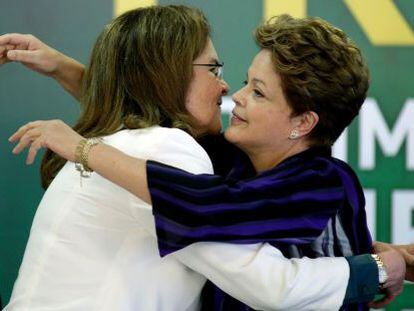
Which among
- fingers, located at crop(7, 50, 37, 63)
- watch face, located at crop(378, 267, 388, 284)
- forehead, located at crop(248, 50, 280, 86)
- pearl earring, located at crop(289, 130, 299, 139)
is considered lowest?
watch face, located at crop(378, 267, 388, 284)

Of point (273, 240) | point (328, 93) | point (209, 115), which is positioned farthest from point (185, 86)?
point (273, 240)

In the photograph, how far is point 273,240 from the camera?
5.23 ft

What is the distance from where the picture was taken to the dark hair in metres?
1.82

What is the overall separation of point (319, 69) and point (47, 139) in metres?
0.56

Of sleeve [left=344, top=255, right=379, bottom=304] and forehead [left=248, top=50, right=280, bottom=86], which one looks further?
forehead [left=248, top=50, right=280, bottom=86]

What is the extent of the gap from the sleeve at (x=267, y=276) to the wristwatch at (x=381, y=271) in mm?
110

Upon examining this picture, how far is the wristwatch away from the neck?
272 mm

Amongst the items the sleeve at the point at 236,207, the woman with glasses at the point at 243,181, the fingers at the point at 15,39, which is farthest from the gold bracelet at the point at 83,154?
the fingers at the point at 15,39

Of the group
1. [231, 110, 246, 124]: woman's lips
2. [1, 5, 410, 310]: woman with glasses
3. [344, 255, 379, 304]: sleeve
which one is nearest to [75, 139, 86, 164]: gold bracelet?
[1, 5, 410, 310]: woman with glasses

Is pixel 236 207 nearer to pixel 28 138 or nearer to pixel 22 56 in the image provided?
pixel 28 138

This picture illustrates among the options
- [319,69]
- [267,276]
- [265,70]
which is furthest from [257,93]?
[267,276]

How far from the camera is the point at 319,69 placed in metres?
1.68

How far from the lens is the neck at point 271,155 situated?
1.79m

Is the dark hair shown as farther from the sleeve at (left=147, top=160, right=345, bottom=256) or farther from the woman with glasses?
the sleeve at (left=147, top=160, right=345, bottom=256)
